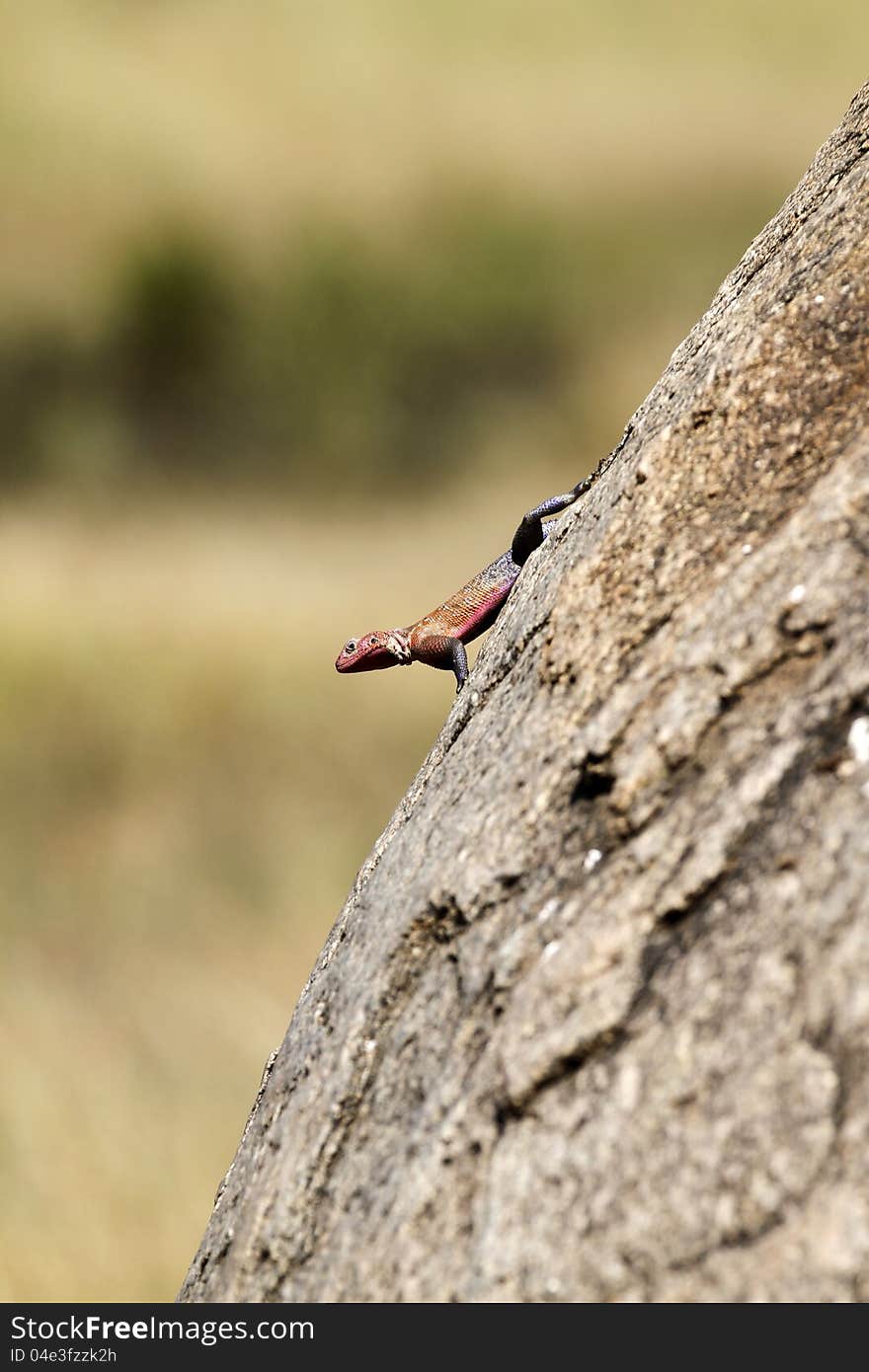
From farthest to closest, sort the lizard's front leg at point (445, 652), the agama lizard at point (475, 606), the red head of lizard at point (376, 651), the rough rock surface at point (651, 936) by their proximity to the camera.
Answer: the red head of lizard at point (376, 651) → the lizard's front leg at point (445, 652) → the agama lizard at point (475, 606) → the rough rock surface at point (651, 936)

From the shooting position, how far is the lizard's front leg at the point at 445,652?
3.46 m

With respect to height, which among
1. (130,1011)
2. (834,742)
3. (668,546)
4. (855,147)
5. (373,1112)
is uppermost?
(130,1011)

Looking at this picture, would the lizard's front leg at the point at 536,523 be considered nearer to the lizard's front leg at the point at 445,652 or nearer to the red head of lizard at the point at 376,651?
the lizard's front leg at the point at 445,652

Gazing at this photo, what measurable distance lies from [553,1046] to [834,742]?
0.62 meters

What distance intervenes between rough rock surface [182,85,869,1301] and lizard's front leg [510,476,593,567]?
474 millimetres

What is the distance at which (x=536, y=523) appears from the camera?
3051 millimetres

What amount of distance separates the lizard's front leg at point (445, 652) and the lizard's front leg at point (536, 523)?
397mm

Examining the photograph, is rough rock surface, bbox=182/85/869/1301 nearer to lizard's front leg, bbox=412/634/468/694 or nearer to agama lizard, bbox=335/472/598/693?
agama lizard, bbox=335/472/598/693

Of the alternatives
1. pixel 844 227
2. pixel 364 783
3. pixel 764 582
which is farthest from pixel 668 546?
pixel 364 783

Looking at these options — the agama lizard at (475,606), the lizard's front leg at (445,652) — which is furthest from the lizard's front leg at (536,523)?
the lizard's front leg at (445,652)

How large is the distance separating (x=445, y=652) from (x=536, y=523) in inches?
24.4

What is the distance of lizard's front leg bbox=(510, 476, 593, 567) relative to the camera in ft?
9.66

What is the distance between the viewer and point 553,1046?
1.68 metres
